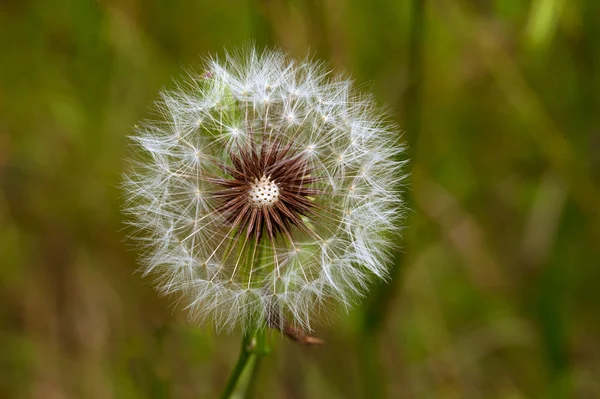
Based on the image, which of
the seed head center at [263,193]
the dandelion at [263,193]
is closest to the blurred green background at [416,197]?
the dandelion at [263,193]

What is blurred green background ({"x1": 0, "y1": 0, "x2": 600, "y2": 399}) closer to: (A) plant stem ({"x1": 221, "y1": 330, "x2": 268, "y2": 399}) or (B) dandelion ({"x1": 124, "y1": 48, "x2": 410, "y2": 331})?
(B) dandelion ({"x1": 124, "y1": 48, "x2": 410, "y2": 331})

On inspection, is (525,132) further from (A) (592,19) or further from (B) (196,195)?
(B) (196,195)

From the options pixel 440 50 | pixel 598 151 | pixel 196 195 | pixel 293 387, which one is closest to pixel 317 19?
pixel 440 50

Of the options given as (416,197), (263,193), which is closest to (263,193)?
(263,193)

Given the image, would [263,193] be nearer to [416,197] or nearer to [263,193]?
[263,193]

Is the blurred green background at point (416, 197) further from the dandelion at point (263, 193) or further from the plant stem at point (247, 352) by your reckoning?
the plant stem at point (247, 352)

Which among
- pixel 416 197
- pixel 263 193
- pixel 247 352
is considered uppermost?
pixel 416 197

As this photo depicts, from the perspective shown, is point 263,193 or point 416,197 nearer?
point 263,193
